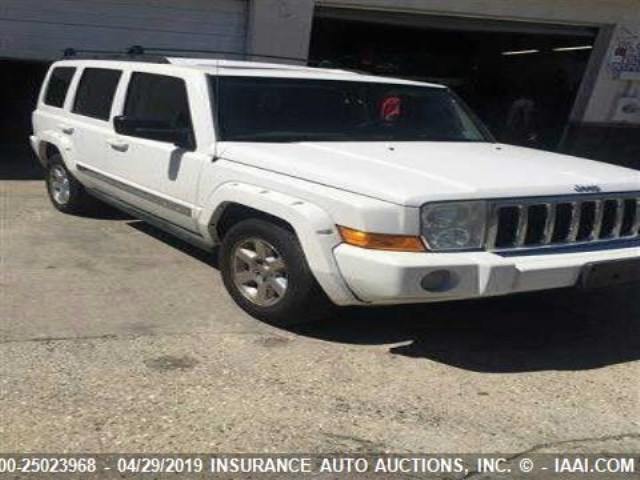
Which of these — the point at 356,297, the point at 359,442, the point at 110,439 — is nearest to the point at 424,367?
the point at 356,297

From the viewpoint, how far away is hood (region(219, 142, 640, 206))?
4.22 meters

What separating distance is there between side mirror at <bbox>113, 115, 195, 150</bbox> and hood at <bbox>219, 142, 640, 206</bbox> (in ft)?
1.30

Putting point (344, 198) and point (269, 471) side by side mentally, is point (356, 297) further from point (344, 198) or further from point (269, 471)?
point (269, 471)

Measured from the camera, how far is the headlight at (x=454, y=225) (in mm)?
4168

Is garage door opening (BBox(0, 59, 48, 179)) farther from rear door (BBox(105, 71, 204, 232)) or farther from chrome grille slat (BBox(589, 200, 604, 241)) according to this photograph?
chrome grille slat (BBox(589, 200, 604, 241))

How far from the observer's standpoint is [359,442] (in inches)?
139

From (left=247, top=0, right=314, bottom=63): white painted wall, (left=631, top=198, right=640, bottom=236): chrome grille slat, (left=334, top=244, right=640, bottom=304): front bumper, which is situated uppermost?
(left=247, top=0, right=314, bottom=63): white painted wall

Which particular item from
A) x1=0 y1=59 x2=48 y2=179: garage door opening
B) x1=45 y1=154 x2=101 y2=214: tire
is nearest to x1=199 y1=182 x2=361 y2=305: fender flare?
x1=45 y1=154 x2=101 y2=214: tire

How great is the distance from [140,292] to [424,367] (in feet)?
6.73

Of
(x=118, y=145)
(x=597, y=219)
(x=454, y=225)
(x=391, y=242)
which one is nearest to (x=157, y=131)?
(x=118, y=145)

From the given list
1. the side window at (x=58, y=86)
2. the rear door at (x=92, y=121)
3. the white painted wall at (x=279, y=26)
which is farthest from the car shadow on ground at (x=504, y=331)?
the white painted wall at (x=279, y=26)

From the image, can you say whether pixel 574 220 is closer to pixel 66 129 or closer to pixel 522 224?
pixel 522 224

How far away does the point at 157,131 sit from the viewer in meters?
5.32

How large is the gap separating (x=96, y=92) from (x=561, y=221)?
4148 mm
